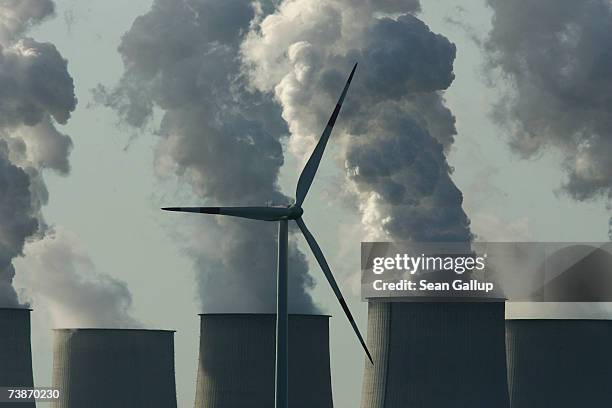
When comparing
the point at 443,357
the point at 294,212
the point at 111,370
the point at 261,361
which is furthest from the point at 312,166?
the point at 111,370

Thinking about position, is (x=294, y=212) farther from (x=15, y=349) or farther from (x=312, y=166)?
(x=15, y=349)

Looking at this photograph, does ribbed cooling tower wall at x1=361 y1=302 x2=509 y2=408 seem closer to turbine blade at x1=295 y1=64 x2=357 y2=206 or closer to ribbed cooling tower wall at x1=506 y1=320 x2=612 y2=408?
ribbed cooling tower wall at x1=506 y1=320 x2=612 y2=408

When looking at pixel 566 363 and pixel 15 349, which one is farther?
pixel 566 363

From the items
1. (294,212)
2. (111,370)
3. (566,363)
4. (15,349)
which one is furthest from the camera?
(566,363)

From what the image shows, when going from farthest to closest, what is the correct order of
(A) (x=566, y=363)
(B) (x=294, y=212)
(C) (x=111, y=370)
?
(A) (x=566, y=363), (C) (x=111, y=370), (B) (x=294, y=212)

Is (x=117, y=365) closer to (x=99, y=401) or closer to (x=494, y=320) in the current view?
(x=99, y=401)

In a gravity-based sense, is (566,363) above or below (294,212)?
above

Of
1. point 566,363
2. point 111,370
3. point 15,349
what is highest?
point 566,363

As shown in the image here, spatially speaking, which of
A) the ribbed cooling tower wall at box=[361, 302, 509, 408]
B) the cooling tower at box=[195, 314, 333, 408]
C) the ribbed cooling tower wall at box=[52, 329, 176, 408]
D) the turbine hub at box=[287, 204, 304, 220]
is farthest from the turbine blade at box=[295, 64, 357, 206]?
the ribbed cooling tower wall at box=[52, 329, 176, 408]
